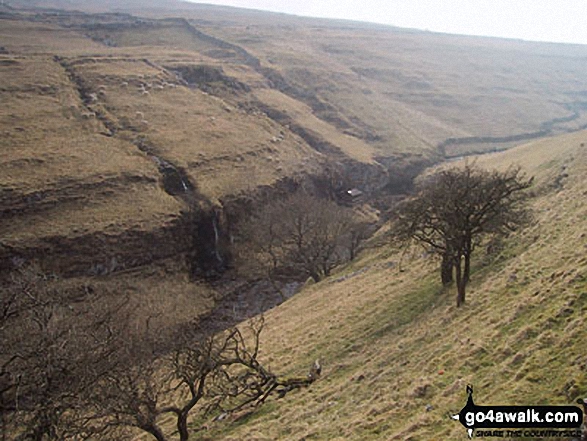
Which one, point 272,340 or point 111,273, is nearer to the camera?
point 272,340

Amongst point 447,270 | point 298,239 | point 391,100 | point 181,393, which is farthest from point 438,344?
point 391,100

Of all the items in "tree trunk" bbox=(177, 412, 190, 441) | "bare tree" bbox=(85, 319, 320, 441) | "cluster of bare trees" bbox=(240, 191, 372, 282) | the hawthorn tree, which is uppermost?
the hawthorn tree

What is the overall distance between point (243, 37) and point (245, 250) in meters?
154

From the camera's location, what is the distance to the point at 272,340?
34.3 m

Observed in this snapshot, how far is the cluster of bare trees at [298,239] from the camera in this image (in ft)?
186

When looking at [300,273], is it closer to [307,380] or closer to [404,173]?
[307,380]

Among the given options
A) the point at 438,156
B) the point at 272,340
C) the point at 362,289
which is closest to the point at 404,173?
the point at 438,156

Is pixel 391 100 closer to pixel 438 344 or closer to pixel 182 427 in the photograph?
pixel 438 344

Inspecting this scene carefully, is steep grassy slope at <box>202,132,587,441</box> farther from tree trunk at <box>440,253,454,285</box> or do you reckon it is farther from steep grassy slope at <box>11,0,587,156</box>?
steep grassy slope at <box>11,0,587,156</box>
